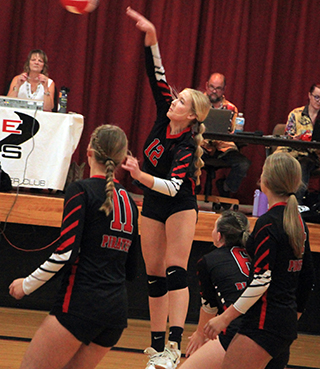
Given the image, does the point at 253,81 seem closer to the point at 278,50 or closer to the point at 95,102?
the point at 278,50

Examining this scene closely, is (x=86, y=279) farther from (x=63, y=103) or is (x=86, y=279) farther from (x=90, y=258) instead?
(x=63, y=103)

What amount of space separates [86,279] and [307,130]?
4.18 m

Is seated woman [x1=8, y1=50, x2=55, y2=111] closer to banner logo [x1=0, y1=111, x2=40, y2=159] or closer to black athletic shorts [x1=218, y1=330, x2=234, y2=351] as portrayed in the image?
banner logo [x1=0, y1=111, x2=40, y2=159]

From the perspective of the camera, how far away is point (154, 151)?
10.1 feet

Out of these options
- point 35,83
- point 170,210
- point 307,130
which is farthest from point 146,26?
point 307,130

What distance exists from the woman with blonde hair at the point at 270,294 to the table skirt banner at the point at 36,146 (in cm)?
278

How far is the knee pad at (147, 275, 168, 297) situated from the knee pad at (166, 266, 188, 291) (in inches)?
4.8

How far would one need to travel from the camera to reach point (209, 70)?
6.75 metres

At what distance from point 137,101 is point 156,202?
3881 mm

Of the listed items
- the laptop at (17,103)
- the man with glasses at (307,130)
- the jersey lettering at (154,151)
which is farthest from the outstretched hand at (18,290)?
the man with glasses at (307,130)

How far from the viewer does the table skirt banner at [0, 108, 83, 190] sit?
4539 mm

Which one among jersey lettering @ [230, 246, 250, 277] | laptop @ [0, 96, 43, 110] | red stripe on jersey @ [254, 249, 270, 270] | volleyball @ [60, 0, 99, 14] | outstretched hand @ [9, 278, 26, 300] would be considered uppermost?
volleyball @ [60, 0, 99, 14]

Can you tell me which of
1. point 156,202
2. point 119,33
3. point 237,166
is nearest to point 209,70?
point 119,33

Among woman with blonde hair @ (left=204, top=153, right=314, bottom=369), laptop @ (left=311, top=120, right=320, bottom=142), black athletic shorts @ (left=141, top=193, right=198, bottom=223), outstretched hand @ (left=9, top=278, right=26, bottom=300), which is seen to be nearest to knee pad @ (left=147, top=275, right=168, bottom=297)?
black athletic shorts @ (left=141, top=193, right=198, bottom=223)
